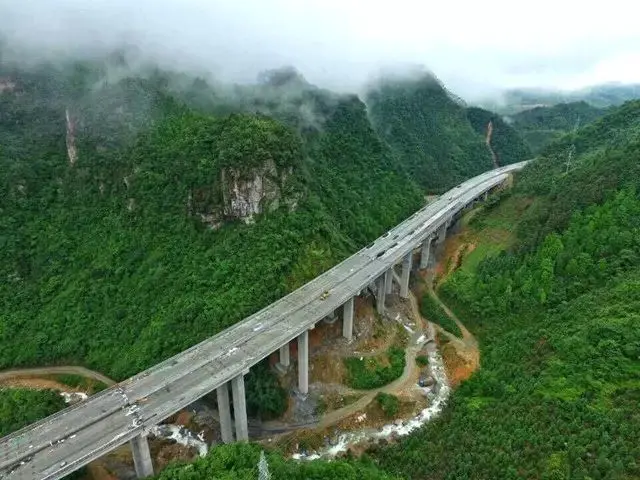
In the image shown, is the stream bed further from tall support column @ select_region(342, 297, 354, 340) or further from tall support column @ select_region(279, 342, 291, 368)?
tall support column @ select_region(342, 297, 354, 340)

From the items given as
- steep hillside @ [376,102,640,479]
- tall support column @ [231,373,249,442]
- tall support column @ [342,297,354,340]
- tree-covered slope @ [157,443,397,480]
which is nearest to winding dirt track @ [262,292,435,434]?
tall support column @ [231,373,249,442]

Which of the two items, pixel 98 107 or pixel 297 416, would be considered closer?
pixel 297 416

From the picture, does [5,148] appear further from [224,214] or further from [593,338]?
[593,338]

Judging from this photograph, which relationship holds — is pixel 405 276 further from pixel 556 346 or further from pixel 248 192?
pixel 248 192

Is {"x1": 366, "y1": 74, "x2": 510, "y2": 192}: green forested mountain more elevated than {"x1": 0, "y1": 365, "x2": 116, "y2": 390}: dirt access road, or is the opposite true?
{"x1": 366, "y1": 74, "x2": 510, "y2": 192}: green forested mountain

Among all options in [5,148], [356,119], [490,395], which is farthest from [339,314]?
[5,148]

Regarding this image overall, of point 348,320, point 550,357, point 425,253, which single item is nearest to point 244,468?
point 348,320
